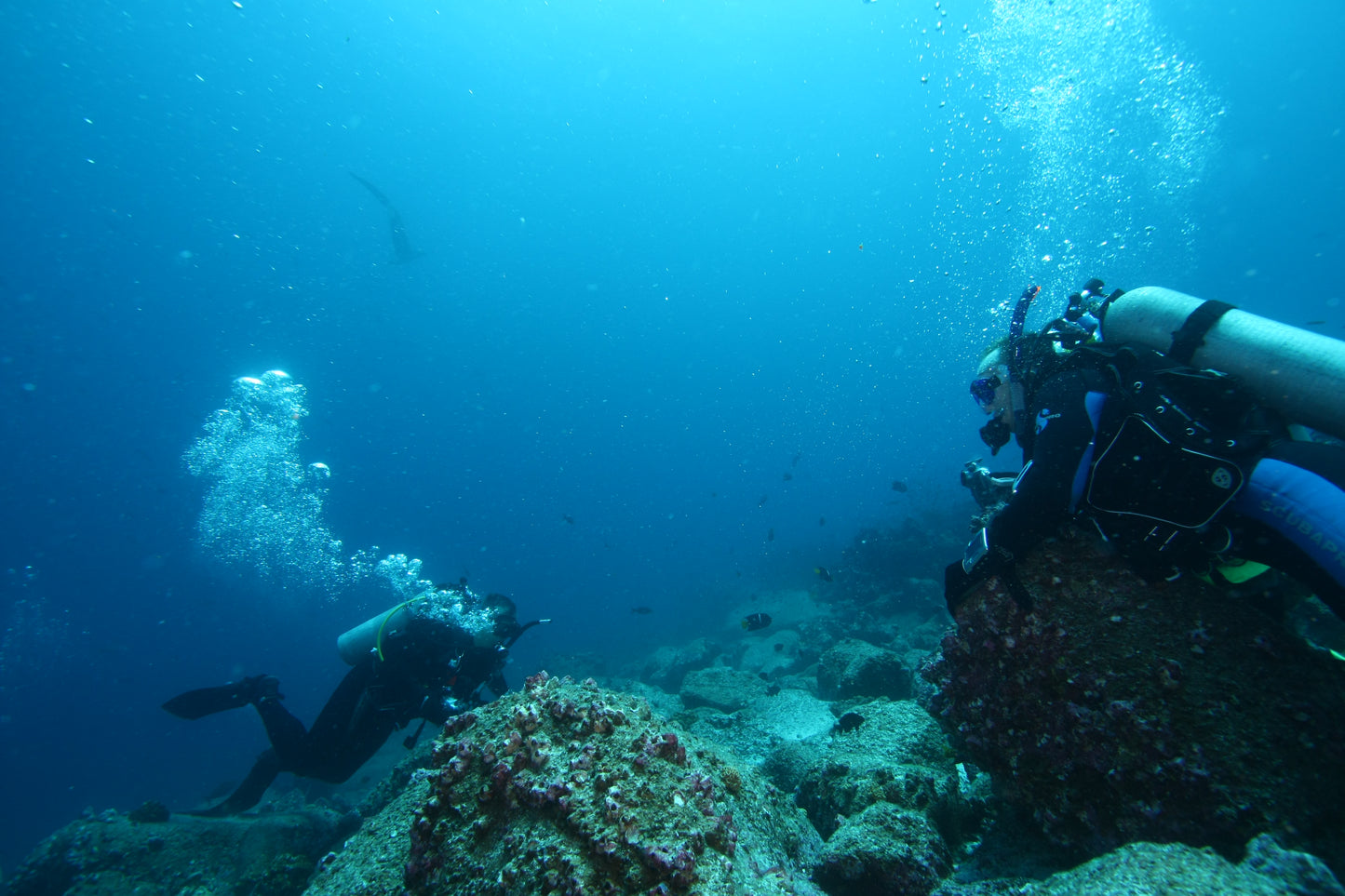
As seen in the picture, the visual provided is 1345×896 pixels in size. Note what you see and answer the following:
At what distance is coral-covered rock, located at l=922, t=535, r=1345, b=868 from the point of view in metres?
2.14

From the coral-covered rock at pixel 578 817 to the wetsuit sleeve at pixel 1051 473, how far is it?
2.20 metres

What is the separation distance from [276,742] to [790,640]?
1557 centimetres

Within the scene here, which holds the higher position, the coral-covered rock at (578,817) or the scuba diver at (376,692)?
the scuba diver at (376,692)

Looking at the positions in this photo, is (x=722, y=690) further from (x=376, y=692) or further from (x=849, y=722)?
(x=376, y=692)

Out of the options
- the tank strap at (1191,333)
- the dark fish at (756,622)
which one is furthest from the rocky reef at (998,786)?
the dark fish at (756,622)

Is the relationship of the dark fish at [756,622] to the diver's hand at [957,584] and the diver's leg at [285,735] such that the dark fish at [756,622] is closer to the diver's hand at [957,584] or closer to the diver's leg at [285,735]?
the diver's leg at [285,735]

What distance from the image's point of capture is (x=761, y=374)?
129 m

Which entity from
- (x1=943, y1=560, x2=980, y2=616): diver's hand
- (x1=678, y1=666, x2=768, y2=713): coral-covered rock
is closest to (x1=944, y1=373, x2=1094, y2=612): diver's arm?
(x1=943, y1=560, x2=980, y2=616): diver's hand

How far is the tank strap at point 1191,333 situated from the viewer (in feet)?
9.62

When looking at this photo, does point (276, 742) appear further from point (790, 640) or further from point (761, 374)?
point (761, 374)

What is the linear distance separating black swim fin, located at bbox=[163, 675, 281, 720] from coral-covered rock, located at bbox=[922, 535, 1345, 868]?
10608 mm

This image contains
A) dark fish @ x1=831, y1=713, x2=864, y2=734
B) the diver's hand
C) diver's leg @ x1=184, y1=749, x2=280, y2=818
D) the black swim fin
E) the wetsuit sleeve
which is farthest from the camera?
diver's leg @ x1=184, y1=749, x2=280, y2=818

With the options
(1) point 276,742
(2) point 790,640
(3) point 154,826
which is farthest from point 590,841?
(2) point 790,640

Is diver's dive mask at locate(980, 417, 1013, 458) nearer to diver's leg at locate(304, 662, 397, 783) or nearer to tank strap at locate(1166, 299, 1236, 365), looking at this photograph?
tank strap at locate(1166, 299, 1236, 365)
